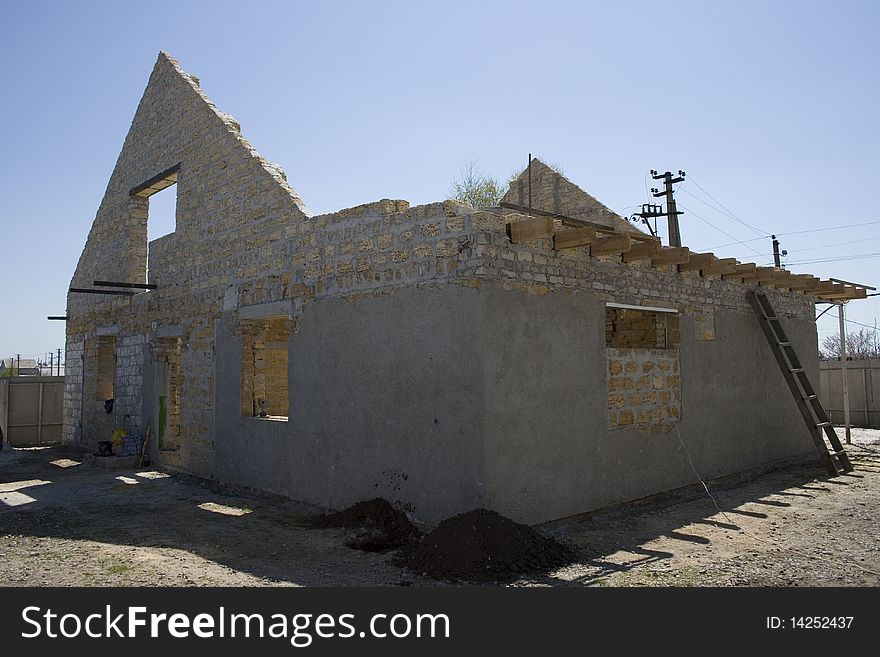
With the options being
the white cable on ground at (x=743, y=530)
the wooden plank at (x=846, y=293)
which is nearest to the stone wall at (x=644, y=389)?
the white cable on ground at (x=743, y=530)

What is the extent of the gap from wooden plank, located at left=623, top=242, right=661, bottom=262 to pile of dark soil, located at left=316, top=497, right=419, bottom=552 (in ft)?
12.6

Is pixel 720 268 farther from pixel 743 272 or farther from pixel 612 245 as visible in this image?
pixel 612 245

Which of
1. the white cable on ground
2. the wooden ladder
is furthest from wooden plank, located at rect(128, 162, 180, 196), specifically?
the wooden ladder

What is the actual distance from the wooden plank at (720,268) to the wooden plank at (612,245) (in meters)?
2.33

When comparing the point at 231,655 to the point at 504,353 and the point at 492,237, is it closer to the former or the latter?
the point at 504,353

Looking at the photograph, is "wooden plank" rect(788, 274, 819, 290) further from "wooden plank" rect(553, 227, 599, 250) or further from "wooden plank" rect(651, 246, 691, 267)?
"wooden plank" rect(553, 227, 599, 250)

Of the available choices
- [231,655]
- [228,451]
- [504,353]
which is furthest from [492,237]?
[228,451]

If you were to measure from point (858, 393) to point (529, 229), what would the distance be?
49.9ft

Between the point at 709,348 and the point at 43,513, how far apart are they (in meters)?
8.96

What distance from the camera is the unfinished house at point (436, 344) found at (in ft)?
21.0

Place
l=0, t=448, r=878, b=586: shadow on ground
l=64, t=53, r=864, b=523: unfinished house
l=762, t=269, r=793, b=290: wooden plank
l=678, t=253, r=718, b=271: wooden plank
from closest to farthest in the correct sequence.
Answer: l=0, t=448, r=878, b=586: shadow on ground, l=64, t=53, r=864, b=523: unfinished house, l=678, t=253, r=718, b=271: wooden plank, l=762, t=269, r=793, b=290: wooden plank

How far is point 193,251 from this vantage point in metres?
10.7

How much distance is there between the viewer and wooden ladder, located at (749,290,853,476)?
9883 millimetres

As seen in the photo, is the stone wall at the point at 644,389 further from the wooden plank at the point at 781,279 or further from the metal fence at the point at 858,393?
the metal fence at the point at 858,393
